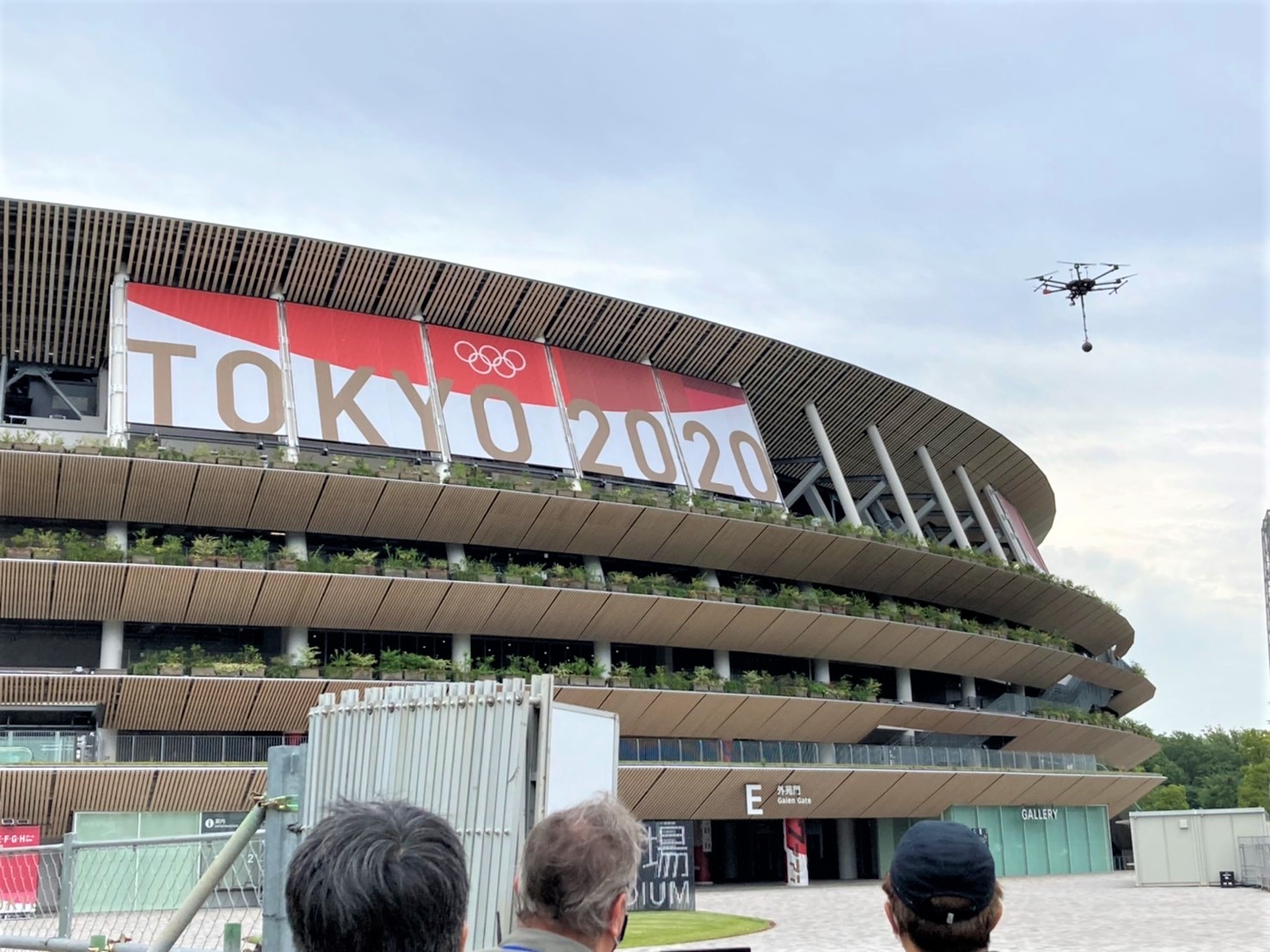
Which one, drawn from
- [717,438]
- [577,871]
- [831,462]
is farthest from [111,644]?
[577,871]

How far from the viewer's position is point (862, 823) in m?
51.5

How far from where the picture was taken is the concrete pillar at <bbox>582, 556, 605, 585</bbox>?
42.8m

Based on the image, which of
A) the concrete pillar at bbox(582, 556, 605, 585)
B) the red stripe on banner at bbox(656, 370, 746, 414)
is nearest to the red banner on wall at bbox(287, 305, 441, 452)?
the concrete pillar at bbox(582, 556, 605, 585)

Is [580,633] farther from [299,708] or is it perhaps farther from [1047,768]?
[1047,768]

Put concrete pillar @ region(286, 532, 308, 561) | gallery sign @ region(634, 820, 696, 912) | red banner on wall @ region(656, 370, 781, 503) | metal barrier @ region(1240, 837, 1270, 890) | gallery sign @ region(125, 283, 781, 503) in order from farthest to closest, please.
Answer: red banner on wall @ region(656, 370, 781, 503), metal barrier @ region(1240, 837, 1270, 890), gallery sign @ region(125, 283, 781, 503), concrete pillar @ region(286, 532, 308, 561), gallery sign @ region(634, 820, 696, 912)

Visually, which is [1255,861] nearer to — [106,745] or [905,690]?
[905,690]

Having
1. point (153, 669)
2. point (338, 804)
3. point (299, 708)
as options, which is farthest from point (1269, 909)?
point (338, 804)

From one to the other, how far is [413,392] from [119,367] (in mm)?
8361

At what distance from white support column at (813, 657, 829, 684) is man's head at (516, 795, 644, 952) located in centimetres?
4612

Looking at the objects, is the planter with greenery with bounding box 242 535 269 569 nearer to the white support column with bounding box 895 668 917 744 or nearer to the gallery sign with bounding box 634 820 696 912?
the gallery sign with bounding box 634 820 696 912

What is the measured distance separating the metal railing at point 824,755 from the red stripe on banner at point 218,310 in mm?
15972

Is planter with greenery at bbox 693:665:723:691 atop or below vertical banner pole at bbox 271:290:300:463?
below

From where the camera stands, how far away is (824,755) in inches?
1748

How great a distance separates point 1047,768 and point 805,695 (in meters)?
11.1
